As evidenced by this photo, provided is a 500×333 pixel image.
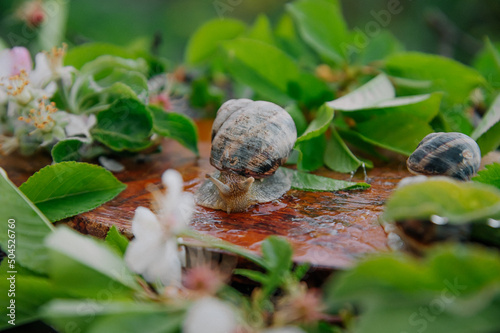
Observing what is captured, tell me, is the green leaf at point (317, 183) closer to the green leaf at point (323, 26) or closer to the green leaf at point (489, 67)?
the green leaf at point (323, 26)

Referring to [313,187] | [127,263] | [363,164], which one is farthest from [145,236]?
[363,164]

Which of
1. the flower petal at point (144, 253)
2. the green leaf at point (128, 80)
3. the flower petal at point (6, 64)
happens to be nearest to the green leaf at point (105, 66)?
the green leaf at point (128, 80)

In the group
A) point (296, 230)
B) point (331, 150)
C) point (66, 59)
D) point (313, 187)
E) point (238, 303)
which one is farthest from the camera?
point (66, 59)

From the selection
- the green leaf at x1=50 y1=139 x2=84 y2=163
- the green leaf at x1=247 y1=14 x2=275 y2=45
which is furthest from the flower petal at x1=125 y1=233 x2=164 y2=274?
the green leaf at x1=247 y1=14 x2=275 y2=45

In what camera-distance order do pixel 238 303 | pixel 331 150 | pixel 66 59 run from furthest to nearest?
1. pixel 66 59
2. pixel 331 150
3. pixel 238 303

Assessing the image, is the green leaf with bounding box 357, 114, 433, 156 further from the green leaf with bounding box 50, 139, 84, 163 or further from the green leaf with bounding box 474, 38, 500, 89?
the green leaf with bounding box 50, 139, 84, 163

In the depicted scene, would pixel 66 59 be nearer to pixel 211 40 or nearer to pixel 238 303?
pixel 211 40

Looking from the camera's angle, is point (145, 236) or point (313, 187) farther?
point (313, 187)
